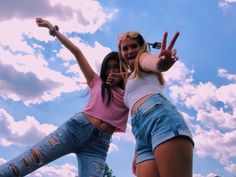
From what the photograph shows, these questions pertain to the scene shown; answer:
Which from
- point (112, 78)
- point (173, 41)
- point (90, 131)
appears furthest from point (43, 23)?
point (173, 41)

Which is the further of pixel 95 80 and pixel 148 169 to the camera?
pixel 95 80

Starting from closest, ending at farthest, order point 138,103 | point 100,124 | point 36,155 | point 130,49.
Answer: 1. point 138,103
2. point 130,49
3. point 36,155
4. point 100,124

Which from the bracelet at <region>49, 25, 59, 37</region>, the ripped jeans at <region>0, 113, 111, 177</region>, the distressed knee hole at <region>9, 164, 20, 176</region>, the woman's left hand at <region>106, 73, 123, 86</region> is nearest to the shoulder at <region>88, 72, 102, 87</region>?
the woman's left hand at <region>106, 73, 123, 86</region>

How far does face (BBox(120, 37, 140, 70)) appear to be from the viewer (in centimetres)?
396

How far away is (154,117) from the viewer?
133 inches

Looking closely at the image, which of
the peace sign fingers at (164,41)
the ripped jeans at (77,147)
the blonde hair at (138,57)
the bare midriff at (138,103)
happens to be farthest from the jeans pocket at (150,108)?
the ripped jeans at (77,147)

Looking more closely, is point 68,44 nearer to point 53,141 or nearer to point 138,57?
point 53,141

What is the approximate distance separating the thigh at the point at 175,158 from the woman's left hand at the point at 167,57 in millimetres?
651

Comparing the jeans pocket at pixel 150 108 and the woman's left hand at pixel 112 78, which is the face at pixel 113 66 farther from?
the jeans pocket at pixel 150 108

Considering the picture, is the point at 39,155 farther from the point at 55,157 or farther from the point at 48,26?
the point at 48,26

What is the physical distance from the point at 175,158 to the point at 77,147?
90.1 inches

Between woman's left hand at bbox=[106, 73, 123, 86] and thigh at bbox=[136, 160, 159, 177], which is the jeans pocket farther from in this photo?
woman's left hand at bbox=[106, 73, 123, 86]

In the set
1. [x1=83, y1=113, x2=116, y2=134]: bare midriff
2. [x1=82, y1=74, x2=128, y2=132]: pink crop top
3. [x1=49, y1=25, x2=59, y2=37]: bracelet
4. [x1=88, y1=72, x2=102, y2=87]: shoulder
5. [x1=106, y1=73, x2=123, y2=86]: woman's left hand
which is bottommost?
[x1=83, y1=113, x2=116, y2=134]: bare midriff

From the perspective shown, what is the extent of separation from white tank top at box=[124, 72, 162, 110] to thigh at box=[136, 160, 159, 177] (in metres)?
0.60
